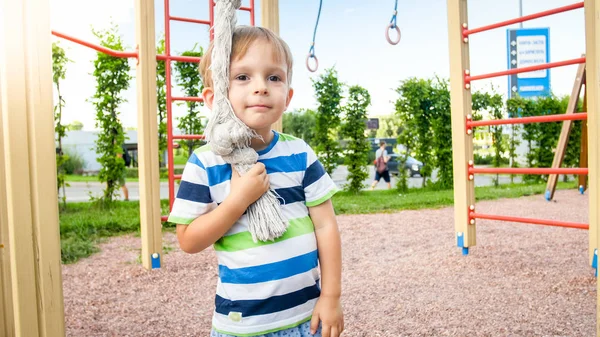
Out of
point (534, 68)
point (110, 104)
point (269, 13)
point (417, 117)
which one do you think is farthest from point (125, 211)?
point (417, 117)

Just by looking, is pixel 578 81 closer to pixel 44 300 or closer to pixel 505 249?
pixel 505 249

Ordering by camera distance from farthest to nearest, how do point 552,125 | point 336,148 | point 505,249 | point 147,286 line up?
point 552,125
point 336,148
point 505,249
point 147,286

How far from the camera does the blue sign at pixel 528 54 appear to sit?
52.0 feet

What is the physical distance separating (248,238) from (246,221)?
0.04m

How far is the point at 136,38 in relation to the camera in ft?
11.9

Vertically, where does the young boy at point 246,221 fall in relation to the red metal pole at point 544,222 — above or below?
above

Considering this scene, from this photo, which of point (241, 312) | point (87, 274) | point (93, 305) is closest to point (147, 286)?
point (93, 305)

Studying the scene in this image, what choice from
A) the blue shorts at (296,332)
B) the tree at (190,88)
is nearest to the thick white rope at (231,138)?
the blue shorts at (296,332)

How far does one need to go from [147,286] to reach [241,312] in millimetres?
2449

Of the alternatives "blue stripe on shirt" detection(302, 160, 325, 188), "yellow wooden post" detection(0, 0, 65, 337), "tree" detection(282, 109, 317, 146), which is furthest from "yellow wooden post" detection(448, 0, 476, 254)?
"tree" detection(282, 109, 317, 146)

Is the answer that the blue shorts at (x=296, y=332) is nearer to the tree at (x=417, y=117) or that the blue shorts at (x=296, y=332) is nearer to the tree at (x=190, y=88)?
the tree at (x=190, y=88)

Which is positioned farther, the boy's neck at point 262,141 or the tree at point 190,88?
the tree at point 190,88

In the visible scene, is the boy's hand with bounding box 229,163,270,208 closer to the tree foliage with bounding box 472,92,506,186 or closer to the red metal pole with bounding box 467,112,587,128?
the red metal pole with bounding box 467,112,587,128

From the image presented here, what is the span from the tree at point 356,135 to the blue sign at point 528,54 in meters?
8.08
